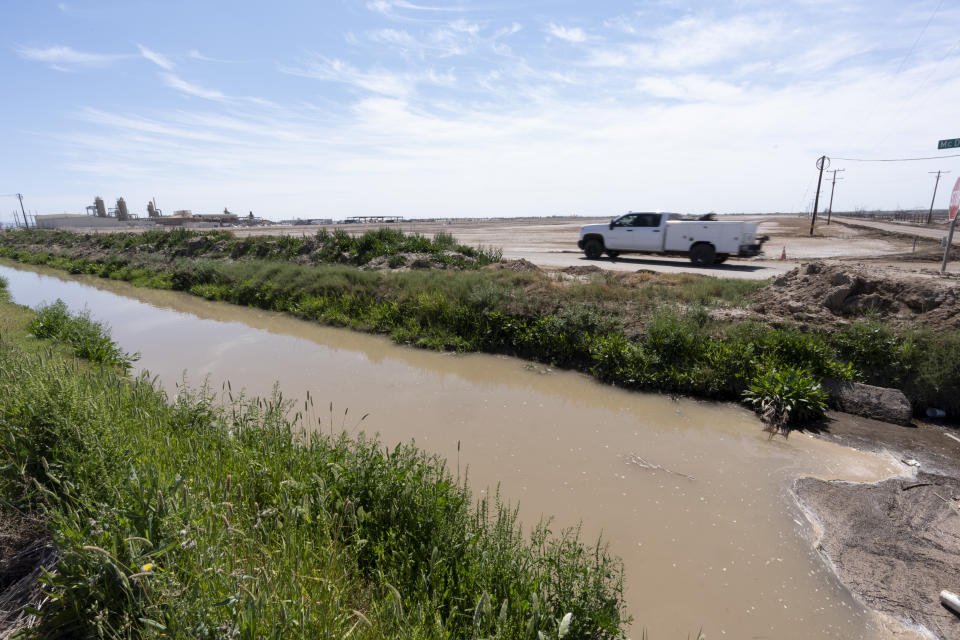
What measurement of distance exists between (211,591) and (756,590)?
431 centimetres

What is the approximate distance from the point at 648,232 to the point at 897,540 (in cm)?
1493

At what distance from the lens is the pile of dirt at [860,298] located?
26.8 feet

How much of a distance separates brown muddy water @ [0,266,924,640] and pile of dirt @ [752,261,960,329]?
3.14 m

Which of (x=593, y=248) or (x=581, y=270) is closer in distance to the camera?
(x=581, y=270)

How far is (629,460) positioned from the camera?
6.17 meters

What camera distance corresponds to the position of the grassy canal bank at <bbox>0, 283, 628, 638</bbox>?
7.44ft

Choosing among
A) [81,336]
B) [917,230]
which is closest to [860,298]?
[81,336]

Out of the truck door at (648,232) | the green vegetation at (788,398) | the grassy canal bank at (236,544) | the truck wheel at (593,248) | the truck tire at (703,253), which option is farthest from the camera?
the truck wheel at (593,248)

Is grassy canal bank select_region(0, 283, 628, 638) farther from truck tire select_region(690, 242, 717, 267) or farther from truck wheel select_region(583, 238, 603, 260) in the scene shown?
truck wheel select_region(583, 238, 603, 260)

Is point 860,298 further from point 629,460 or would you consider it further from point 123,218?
point 123,218

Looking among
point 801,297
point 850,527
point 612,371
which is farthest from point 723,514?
point 801,297

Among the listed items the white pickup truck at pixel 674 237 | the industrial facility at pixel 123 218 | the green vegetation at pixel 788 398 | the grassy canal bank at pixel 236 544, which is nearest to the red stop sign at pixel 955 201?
the white pickup truck at pixel 674 237

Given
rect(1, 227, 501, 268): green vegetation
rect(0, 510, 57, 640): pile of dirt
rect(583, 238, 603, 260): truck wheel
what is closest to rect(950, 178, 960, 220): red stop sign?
rect(583, 238, 603, 260): truck wheel

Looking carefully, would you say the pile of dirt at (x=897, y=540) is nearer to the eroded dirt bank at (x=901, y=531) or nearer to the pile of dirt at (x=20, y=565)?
the eroded dirt bank at (x=901, y=531)
